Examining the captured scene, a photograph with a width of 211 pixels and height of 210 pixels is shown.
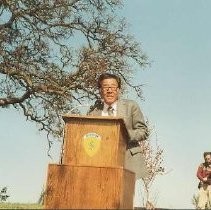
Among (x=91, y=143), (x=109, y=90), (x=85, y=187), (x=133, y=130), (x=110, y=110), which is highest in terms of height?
(x=109, y=90)

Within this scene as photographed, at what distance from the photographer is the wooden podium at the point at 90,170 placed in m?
5.72

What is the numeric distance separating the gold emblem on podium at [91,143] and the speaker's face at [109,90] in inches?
27.7

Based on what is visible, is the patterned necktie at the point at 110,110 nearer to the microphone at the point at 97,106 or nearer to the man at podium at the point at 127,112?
the man at podium at the point at 127,112

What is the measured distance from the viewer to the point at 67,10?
2325 centimetres

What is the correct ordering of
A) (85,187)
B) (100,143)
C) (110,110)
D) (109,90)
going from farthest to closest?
(110,110) → (109,90) → (100,143) → (85,187)

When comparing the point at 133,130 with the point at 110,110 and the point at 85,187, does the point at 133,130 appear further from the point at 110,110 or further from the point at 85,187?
the point at 85,187

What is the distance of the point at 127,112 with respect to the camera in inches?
266

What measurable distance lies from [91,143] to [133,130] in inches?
36.0

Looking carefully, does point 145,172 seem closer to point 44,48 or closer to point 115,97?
point 115,97

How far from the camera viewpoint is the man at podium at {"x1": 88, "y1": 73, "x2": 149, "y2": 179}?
6.52 m

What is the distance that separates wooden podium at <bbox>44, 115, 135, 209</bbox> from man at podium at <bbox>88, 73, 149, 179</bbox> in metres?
0.44

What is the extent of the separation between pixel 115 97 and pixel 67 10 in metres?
17.3

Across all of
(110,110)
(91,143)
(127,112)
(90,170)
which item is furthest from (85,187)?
(127,112)

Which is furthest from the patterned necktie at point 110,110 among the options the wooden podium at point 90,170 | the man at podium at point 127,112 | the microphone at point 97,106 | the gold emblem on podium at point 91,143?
the gold emblem on podium at point 91,143
